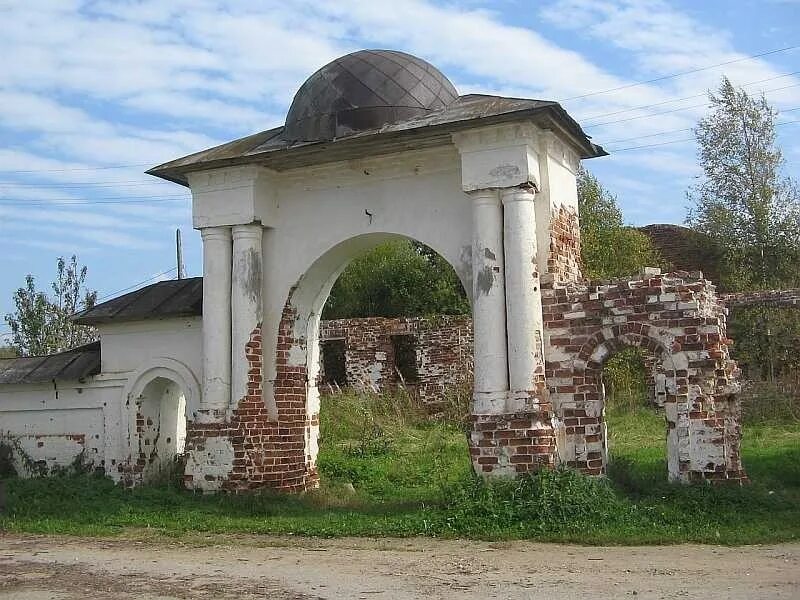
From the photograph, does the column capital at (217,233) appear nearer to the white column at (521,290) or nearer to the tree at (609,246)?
the white column at (521,290)

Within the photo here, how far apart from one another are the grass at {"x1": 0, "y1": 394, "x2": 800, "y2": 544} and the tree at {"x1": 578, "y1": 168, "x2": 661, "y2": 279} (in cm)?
927

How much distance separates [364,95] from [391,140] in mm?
934

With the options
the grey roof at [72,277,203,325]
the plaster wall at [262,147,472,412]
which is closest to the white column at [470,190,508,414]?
the plaster wall at [262,147,472,412]

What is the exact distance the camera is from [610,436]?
15328 mm

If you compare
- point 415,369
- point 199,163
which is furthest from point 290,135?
point 415,369

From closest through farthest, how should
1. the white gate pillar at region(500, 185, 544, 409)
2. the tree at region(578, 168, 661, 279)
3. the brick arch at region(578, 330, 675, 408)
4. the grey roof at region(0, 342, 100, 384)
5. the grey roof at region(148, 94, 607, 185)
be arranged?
the brick arch at region(578, 330, 675, 408), the white gate pillar at region(500, 185, 544, 409), the grey roof at region(148, 94, 607, 185), the grey roof at region(0, 342, 100, 384), the tree at region(578, 168, 661, 279)

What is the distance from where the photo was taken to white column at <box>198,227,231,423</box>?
36.0 ft

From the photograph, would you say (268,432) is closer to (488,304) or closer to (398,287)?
(488,304)

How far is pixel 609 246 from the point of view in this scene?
2286cm

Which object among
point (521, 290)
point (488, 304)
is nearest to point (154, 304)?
point (488, 304)

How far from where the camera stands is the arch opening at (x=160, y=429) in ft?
39.0

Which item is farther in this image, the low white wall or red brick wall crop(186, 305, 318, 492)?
the low white wall

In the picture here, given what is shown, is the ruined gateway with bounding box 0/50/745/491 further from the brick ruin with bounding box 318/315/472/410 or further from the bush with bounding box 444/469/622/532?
the brick ruin with bounding box 318/315/472/410

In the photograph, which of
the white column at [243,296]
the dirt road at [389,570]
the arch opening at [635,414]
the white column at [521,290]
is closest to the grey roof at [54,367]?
the white column at [243,296]
